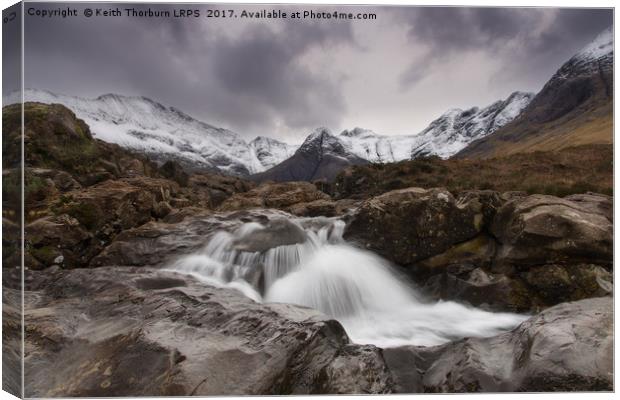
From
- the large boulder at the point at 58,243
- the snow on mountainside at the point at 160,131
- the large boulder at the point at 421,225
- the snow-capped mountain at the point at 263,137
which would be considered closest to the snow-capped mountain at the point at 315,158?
the snow-capped mountain at the point at 263,137

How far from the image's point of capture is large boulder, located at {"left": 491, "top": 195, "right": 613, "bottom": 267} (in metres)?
5.69

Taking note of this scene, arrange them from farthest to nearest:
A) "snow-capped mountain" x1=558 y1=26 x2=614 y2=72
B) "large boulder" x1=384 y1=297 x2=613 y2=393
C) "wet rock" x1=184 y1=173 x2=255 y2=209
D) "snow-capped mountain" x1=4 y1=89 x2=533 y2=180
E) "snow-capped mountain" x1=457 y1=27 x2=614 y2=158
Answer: "wet rock" x1=184 y1=173 x2=255 y2=209 < "snow-capped mountain" x1=4 y1=89 x2=533 y2=180 < "snow-capped mountain" x1=457 y1=27 x2=614 y2=158 < "snow-capped mountain" x1=558 y1=26 x2=614 y2=72 < "large boulder" x1=384 y1=297 x2=613 y2=393

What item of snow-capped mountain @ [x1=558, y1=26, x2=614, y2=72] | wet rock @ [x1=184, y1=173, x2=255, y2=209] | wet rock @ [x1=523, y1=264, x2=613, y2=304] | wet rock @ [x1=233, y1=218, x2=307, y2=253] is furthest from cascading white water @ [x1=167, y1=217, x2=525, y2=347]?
wet rock @ [x1=184, y1=173, x2=255, y2=209]

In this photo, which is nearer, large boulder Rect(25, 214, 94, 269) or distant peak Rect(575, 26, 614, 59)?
distant peak Rect(575, 26, 614, 59)

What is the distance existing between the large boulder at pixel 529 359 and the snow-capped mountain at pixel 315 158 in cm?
387

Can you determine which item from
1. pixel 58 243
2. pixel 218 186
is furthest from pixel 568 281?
pixel 218 186

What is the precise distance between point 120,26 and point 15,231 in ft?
10.5

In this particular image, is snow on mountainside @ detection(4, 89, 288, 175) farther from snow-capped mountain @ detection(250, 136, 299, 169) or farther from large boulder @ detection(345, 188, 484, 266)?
large boulder @ detection(345, 188, 484, 266)

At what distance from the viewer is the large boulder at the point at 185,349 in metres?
3.66

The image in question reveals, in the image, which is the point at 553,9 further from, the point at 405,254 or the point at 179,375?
the point at 179,375

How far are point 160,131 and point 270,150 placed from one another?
7.21 ft

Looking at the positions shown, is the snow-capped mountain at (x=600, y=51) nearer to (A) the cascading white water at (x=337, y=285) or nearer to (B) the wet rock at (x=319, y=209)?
(A) the cascading white water at (x=337, y=285)

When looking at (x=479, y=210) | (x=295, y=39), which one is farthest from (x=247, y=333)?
(x=479, y=210)

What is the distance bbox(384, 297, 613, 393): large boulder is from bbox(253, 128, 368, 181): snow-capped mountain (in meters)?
3.87
